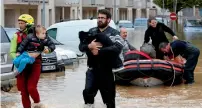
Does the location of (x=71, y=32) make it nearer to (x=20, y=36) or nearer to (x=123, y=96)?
(x=123, y=96)

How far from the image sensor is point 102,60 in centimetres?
826

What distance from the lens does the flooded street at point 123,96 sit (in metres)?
10.8

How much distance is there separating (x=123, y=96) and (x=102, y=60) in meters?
3.97

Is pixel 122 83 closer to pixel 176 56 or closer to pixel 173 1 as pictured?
pixel 176 56

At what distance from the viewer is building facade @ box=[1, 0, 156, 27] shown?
164 feet

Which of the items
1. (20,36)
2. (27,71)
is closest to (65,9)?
(20,36)

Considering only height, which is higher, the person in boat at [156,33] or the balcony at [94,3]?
the balcony at [94,3]

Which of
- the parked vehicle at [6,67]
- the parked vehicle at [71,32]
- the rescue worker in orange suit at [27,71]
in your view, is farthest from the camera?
the parked vehicle at [71,32]

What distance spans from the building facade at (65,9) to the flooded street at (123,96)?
61.8 feet

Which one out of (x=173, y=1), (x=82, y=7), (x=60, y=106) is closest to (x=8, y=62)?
(x=60, y=106)

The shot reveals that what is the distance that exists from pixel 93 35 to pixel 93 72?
23.8 inches

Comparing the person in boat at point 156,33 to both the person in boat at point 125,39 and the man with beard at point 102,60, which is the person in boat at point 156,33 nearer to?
the person in boat at point 125,39

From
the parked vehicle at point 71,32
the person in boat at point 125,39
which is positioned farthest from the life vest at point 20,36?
the parked vehicle at point 71,32

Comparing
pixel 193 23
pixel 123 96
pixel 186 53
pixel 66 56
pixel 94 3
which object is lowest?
pixel 123 96
